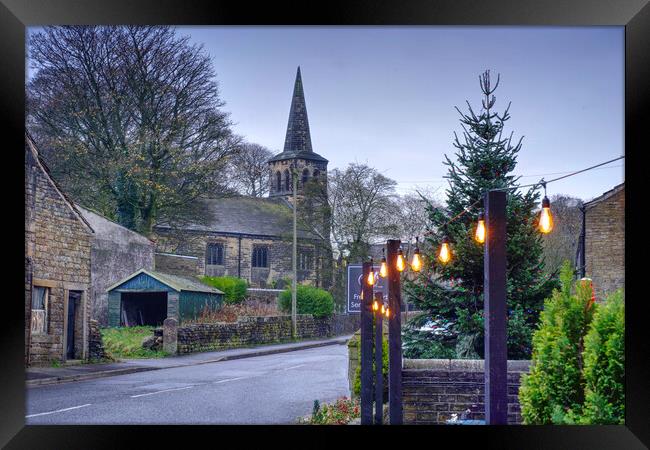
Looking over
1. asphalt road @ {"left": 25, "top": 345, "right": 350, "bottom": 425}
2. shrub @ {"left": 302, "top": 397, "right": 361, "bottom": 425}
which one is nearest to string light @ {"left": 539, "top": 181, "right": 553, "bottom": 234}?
shrub @ {"left": 302, "top": 397, "right": 361, "bottom": 425}

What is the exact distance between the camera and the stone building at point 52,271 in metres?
14.9

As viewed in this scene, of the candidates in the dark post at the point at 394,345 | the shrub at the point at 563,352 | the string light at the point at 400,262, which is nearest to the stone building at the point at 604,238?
the dark post at the point at 394,345

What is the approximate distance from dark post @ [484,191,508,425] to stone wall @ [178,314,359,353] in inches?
631

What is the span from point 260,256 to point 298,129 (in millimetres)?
9002

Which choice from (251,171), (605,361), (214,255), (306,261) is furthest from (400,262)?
(214,255)

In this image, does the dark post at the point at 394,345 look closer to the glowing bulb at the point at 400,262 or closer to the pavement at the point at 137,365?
the glowing bulb at the point at 400,262

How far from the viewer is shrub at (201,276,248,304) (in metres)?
27.8

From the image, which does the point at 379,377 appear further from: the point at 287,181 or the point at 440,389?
the point at 287,181

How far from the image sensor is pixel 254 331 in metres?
25.7

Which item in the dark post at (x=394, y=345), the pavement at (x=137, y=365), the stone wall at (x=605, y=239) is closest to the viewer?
the dark post at (x=394, y=345)

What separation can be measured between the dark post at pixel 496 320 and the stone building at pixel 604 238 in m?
12.7

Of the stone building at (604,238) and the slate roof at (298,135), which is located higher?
the slate roof at (298,135)
